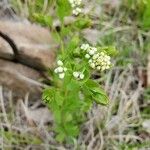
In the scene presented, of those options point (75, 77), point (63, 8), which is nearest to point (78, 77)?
point (75, 77)

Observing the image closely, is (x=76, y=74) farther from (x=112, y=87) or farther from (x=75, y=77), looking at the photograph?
(x=112, y=87)

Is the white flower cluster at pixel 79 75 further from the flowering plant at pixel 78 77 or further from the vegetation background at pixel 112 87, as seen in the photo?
the vegetation background at pixel 112 87

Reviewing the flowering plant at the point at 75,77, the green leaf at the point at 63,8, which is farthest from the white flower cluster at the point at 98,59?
the green leaf at the point at 63,8

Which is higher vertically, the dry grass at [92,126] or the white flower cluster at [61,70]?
the white flower cluster at [61,70]

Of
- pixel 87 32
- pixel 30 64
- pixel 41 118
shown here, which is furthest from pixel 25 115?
pixel 87 32

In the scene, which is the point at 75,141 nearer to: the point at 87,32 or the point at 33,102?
the point at 33,102

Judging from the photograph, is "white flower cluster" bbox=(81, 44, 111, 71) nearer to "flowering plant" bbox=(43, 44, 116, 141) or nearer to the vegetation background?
"flowering plant" bbox=(43, 44, 116, 141)

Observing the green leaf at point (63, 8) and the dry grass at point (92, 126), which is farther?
the dry grass at point (92, 126)

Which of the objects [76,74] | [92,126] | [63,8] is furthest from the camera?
[92,126]

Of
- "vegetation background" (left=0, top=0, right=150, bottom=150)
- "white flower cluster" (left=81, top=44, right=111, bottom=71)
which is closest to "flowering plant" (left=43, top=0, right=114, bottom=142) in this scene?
"white flower cluster" (left=81, top=44, right=111, bottom=71)
